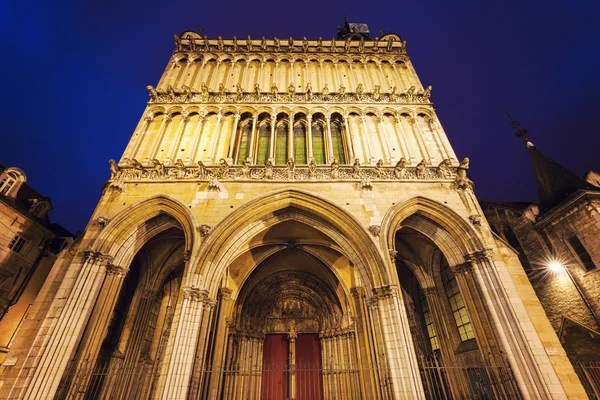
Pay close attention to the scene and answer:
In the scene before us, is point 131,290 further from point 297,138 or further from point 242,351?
point 297,138

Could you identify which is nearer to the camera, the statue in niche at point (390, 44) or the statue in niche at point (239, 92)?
the statue in niche at point (239, 92)

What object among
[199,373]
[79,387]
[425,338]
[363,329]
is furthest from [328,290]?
[79,387]

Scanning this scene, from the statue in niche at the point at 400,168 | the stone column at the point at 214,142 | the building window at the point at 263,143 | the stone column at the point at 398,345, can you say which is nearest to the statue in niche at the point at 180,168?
the stone column at the point at 214,142

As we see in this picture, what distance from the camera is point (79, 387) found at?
7.04m

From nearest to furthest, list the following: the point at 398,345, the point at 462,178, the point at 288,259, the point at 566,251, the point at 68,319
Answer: the point at 398,345
the point at 68,319
the point at 462,178
the point at 566,251
the point at 288,259

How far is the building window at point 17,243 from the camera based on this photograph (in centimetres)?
1230

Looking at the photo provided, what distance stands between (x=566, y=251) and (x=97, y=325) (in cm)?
1830

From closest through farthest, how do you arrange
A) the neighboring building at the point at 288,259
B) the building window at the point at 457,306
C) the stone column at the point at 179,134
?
1. the neighboring building at the point at 288,259
2. the building window at the point at 457,306
3. the stone column at the point at 179,134

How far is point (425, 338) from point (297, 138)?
34.4ft

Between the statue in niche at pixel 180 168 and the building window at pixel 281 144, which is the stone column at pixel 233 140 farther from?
the building window at pixel 281 144

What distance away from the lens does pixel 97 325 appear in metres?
7.88

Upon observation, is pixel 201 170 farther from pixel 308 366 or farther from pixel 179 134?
pixel 308 366

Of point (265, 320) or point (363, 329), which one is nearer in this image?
point (363, 329)

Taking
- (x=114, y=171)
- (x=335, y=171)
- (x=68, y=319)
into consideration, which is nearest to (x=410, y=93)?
(x=335, y=171)
